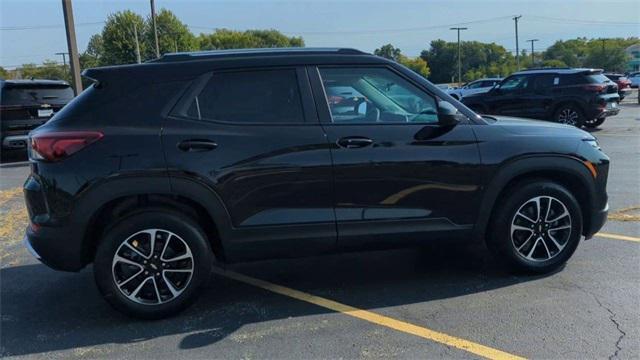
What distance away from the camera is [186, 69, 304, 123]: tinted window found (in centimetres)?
408

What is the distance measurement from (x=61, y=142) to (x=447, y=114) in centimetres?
268

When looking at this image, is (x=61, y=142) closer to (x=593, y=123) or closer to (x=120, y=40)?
(x=593, y=123)

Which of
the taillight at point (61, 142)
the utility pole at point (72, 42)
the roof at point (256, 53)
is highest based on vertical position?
the utility pole at point (72, 42)

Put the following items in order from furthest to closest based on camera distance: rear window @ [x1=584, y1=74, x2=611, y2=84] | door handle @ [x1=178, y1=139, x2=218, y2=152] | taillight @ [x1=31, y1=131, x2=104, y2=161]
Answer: rear window @ [x1=584, y1=74, x2=611, y2=84] → door handle @ [x1=178, y1=139, x2=218, y2=152] → taillight @ [x1=31, y1=131, x2=104, y2=161]

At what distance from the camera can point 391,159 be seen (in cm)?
420

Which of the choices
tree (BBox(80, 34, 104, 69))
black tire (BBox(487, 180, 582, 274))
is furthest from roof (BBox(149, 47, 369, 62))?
tree (BBox(80, 34, 104, 69))

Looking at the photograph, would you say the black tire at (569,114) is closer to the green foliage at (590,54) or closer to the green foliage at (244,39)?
the green foliage at (244,39)

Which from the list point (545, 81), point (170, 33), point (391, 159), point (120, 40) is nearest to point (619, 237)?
point (391, 159)

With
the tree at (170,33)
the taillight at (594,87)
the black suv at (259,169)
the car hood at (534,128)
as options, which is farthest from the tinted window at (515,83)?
the tree at (170,33)

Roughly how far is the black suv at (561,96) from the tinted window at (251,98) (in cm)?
1329

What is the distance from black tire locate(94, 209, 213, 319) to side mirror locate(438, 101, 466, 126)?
1918 mm

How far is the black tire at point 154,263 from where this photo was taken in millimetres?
3916

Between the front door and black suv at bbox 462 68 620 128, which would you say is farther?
black suv at bbox 462 68 620 128

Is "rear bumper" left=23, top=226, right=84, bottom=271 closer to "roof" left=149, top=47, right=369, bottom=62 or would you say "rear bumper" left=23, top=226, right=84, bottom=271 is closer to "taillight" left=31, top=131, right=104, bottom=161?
"taillight" left=31, top=131, right=104, bottom=161
